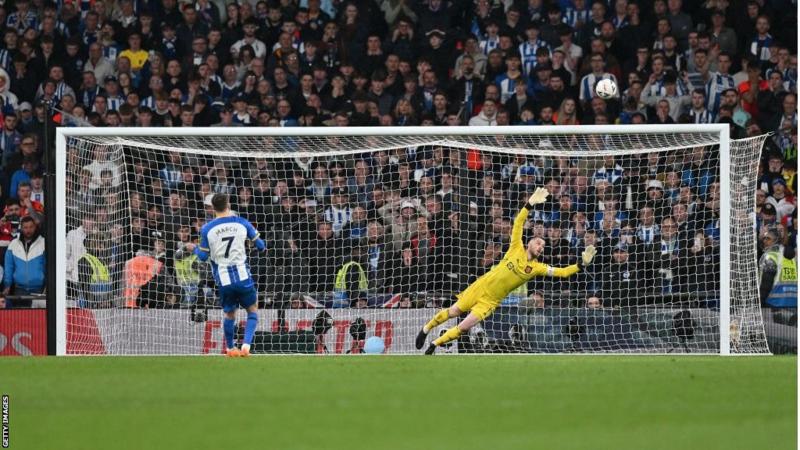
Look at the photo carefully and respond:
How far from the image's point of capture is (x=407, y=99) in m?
17.0

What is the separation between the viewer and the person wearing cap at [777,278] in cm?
1417

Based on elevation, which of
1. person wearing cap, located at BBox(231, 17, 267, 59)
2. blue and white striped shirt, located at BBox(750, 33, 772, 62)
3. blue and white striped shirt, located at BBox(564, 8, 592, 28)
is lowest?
blue and white striped shirt, located at BBox(750, 33, 772, 62)

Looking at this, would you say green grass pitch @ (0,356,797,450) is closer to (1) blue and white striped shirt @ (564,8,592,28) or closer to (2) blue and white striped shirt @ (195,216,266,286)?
(2) blue and white striped shirt @ (195,216,266,286)

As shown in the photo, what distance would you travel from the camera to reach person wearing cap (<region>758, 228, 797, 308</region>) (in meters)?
14.2

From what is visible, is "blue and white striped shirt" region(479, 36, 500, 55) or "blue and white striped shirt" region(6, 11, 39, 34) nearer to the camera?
"blue and white striped shirt" region(479, 36, 500, 55)

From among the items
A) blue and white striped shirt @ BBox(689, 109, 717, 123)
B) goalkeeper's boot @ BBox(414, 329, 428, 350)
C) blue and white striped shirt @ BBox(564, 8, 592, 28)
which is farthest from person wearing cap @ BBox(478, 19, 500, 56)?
goalkeeper's boot @ BBox(414, 329, 428, 350)

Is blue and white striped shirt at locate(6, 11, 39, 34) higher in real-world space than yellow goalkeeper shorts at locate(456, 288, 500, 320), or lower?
higher

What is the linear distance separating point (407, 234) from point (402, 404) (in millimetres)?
6333

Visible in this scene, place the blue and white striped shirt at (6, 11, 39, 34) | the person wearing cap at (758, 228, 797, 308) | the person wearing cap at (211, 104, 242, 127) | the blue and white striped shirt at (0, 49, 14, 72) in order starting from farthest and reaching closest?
the blue and white striped shirt at (6, 11, 39, 34) → the blue and white striped shirt at (0, 49, 14, 72) → the person wearing cap at (211, 104, 242, 127) → the person wearing cap at (758, 228, 797, 308)

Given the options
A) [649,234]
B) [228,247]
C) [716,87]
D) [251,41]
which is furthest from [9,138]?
[716,87]

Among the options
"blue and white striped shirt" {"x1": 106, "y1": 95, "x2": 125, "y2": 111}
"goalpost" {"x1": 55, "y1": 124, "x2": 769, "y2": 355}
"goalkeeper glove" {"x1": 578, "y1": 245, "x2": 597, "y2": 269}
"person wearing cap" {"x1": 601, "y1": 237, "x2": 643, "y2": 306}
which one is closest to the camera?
"goalkeeper glove" {"x1": 578, "y1": 245, "x2": 597, "y2": 269}

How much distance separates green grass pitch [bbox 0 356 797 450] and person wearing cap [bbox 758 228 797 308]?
11.4 ft

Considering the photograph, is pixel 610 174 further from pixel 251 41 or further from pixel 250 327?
pixel 251 41

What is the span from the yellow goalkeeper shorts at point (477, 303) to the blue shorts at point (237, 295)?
241 cm
